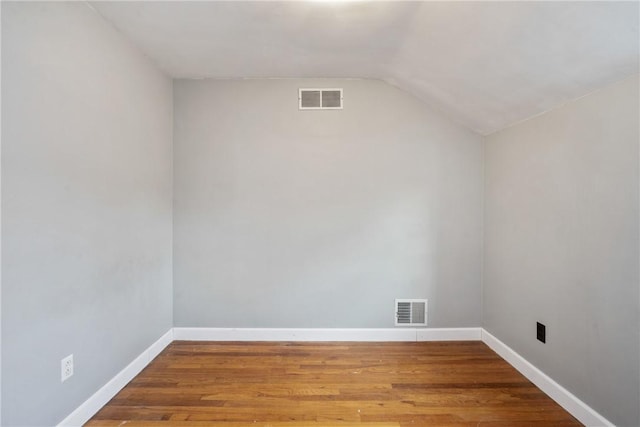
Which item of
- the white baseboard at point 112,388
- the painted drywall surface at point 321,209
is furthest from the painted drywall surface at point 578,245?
the white baseboard at point 112,388

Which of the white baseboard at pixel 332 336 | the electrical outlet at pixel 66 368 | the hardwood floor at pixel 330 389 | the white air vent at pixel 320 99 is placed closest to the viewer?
the electrical outlet at pixel 66 368

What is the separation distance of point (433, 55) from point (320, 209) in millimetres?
1477

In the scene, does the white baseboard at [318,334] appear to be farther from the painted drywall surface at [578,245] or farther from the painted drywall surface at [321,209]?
the painted drywall surface at [578,245]

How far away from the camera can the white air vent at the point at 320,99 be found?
272cm

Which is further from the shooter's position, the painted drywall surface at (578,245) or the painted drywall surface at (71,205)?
the painted drywall surface at (578,245)

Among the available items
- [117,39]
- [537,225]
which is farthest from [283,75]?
[537,225]

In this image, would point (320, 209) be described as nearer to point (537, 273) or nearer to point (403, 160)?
point (403, 160)

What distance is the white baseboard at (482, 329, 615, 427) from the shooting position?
1642 millimetres

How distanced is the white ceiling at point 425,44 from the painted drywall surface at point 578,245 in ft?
0.71

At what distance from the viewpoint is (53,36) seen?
150cm

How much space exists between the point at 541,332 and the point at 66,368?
290 cm

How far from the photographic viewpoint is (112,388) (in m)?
1.93

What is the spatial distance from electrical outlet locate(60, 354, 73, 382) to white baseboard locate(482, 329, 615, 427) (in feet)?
9.34

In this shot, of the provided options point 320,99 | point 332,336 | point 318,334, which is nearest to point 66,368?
point 318,334
